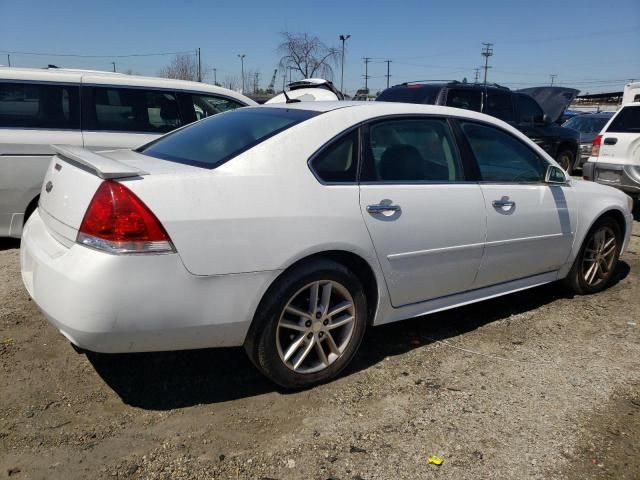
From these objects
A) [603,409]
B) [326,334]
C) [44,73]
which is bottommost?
[603,409]

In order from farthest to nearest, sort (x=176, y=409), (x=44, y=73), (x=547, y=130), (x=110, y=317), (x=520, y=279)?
1. (x=547, y=130)
2. (x=44, y=73)
3. (x=520, y=279)
4. (x=176, y=409)
5. (x=110, y=317)

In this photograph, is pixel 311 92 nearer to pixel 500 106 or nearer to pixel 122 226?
pixel 500 106

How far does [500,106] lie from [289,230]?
782 cm

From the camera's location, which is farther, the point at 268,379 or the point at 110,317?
the point at 268,379

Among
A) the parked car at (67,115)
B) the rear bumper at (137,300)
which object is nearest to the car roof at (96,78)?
the parked car at (67,115)

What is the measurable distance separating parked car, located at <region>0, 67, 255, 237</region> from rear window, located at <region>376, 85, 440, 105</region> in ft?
12.1

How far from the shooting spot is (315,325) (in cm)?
300

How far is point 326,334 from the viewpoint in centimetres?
306

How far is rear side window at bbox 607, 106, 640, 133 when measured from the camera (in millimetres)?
7938

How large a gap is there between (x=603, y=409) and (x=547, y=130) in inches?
345

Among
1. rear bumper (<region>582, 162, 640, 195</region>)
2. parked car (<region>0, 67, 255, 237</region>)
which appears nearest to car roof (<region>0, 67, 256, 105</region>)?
parked car (<region>0, 67, 255, 237</region>)

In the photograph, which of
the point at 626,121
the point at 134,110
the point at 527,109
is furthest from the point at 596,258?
the point at 527,109

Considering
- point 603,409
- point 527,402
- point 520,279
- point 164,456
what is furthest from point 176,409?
point 520,279

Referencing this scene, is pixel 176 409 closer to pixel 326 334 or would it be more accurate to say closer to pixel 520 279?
pixel 326 334
